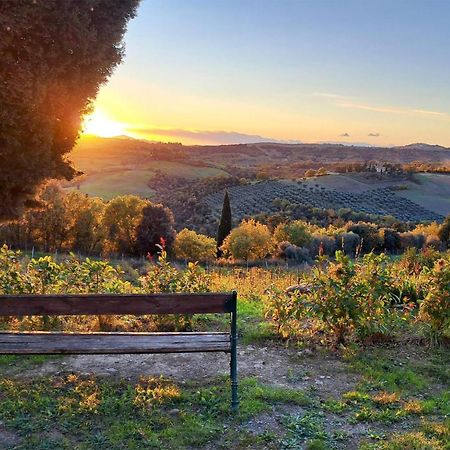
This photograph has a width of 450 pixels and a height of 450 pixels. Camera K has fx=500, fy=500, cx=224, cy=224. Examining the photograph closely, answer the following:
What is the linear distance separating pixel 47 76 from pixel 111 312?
2.54 metres

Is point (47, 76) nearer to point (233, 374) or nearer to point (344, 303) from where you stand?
point (233, 374)

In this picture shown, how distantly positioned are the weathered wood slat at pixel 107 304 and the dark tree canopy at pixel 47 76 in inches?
72.7

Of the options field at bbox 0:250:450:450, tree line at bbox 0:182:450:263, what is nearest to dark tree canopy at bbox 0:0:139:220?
field at bbox 0:250:450:450

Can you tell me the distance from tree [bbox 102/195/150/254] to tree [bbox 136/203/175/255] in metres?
0.62

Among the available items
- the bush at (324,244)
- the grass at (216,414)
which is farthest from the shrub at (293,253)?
the grass at (216,414)

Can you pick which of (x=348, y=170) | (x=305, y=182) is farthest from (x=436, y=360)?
(x=348, y=170)

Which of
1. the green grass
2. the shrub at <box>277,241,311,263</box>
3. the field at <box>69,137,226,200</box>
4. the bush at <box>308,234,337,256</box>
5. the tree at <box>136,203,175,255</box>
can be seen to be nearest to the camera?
the green grass

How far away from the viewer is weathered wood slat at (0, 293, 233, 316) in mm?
4305

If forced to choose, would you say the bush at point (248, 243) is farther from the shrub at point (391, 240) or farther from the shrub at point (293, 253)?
the shrub at point (391, 240)

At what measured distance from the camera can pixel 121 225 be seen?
33125 millimetres

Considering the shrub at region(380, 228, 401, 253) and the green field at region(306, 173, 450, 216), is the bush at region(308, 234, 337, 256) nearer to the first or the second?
the shrub at region(380, 228, 401, 253)

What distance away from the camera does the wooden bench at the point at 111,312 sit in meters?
4.30

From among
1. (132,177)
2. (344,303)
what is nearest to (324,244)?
(344,303)

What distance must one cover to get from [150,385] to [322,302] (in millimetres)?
2306
